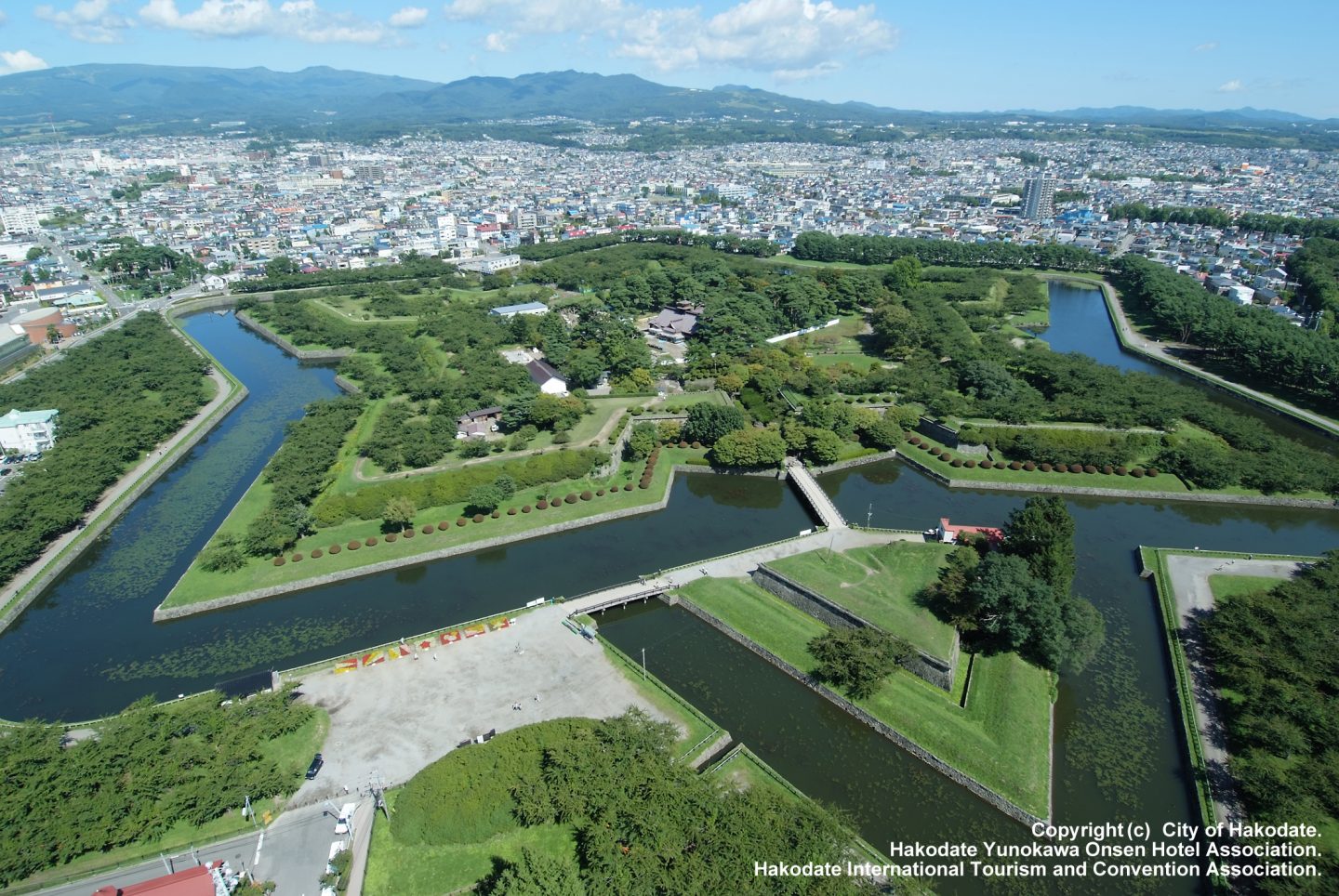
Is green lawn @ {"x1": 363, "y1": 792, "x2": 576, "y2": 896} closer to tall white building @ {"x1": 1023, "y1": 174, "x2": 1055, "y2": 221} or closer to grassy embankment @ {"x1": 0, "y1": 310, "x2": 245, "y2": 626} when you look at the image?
grassy embankment @ {"x1": 0, "y1": 310, "x2": 245, "y2": 626}

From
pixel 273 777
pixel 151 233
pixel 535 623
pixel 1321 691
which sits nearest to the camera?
pixel 273 777

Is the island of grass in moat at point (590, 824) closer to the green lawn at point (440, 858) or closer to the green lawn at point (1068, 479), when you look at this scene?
the green lawn at point (440, 858)

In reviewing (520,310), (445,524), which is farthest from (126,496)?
(520,310)

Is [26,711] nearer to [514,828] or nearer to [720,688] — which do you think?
[514,828]

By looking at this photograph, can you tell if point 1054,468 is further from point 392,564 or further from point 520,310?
point 520,310

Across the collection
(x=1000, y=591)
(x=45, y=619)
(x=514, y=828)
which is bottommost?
(x=45, y=619)

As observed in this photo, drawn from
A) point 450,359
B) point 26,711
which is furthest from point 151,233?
point 26,711

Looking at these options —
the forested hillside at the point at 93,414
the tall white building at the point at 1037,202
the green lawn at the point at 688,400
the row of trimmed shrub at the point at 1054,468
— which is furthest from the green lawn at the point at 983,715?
the tall white building at the point at 1037,202
